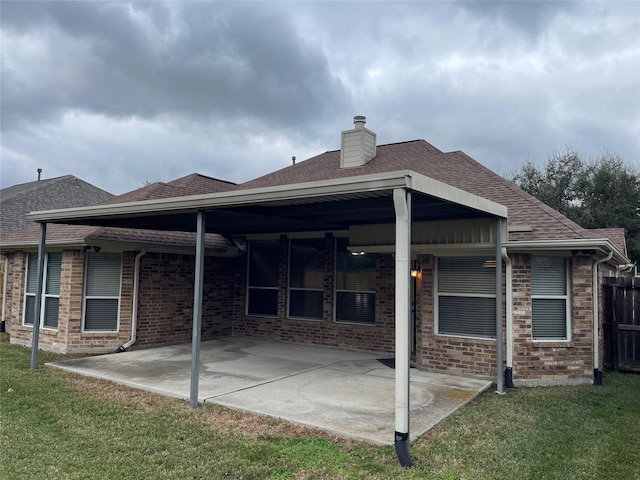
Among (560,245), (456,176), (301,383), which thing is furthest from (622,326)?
(301,383)

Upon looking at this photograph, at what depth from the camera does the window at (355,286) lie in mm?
9398

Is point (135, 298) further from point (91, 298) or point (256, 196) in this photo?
point (256, 196)

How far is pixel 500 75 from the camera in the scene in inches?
609

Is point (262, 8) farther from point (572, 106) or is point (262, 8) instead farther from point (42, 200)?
point (572, 106)

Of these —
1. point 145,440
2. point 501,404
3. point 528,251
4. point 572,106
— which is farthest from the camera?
point 572,106

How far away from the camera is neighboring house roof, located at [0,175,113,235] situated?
15.4 metres

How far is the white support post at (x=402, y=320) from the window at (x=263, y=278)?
22.7 ft

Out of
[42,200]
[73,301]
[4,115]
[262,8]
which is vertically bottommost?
[73,301]

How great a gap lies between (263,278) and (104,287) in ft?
11.7

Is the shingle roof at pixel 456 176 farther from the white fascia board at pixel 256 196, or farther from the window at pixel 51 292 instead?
the window at pixel 51 292

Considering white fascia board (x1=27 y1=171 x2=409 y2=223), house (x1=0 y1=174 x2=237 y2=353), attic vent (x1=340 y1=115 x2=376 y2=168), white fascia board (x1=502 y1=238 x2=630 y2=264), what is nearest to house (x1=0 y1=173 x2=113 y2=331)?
house (x1=0 y1=174 x2=237 y2=353)

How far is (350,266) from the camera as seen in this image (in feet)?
31.9

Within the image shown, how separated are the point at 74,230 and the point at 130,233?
1.30 m

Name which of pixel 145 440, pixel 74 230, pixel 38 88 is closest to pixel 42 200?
pixel 38 88
